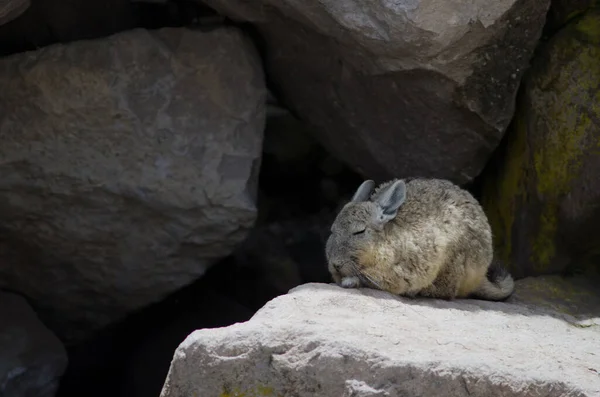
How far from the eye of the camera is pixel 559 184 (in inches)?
244

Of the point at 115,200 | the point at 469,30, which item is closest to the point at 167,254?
the point at 115,200

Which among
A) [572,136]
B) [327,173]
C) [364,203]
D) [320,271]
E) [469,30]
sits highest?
[469,30]

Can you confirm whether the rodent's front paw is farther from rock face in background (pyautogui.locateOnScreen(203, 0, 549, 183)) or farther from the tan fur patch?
rock face in background (pyautogui.locateOnScreen(203, 0, 549, 183))

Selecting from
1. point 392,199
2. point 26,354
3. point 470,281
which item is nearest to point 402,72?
point 392,199

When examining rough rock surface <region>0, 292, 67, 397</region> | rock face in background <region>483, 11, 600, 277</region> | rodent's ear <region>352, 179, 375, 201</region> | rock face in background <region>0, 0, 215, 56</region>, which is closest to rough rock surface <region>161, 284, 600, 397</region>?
rodent's ear <region>352, 179, 375, 201</region>

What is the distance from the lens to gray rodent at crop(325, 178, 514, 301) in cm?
535

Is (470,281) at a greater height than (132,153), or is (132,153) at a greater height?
(132,153)

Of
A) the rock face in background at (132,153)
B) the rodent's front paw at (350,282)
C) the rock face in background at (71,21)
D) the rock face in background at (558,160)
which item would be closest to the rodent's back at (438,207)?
the rodent's front paw at (350,282)

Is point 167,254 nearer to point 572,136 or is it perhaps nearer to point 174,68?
point 174,68

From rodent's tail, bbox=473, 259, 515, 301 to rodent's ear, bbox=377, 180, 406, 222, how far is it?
29.9 inches

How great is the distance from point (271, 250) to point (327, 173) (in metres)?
0.86

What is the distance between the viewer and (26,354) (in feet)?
21.1

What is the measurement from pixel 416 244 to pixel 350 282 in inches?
19.2

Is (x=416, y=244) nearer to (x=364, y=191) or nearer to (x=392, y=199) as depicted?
(x=392, y=199)
